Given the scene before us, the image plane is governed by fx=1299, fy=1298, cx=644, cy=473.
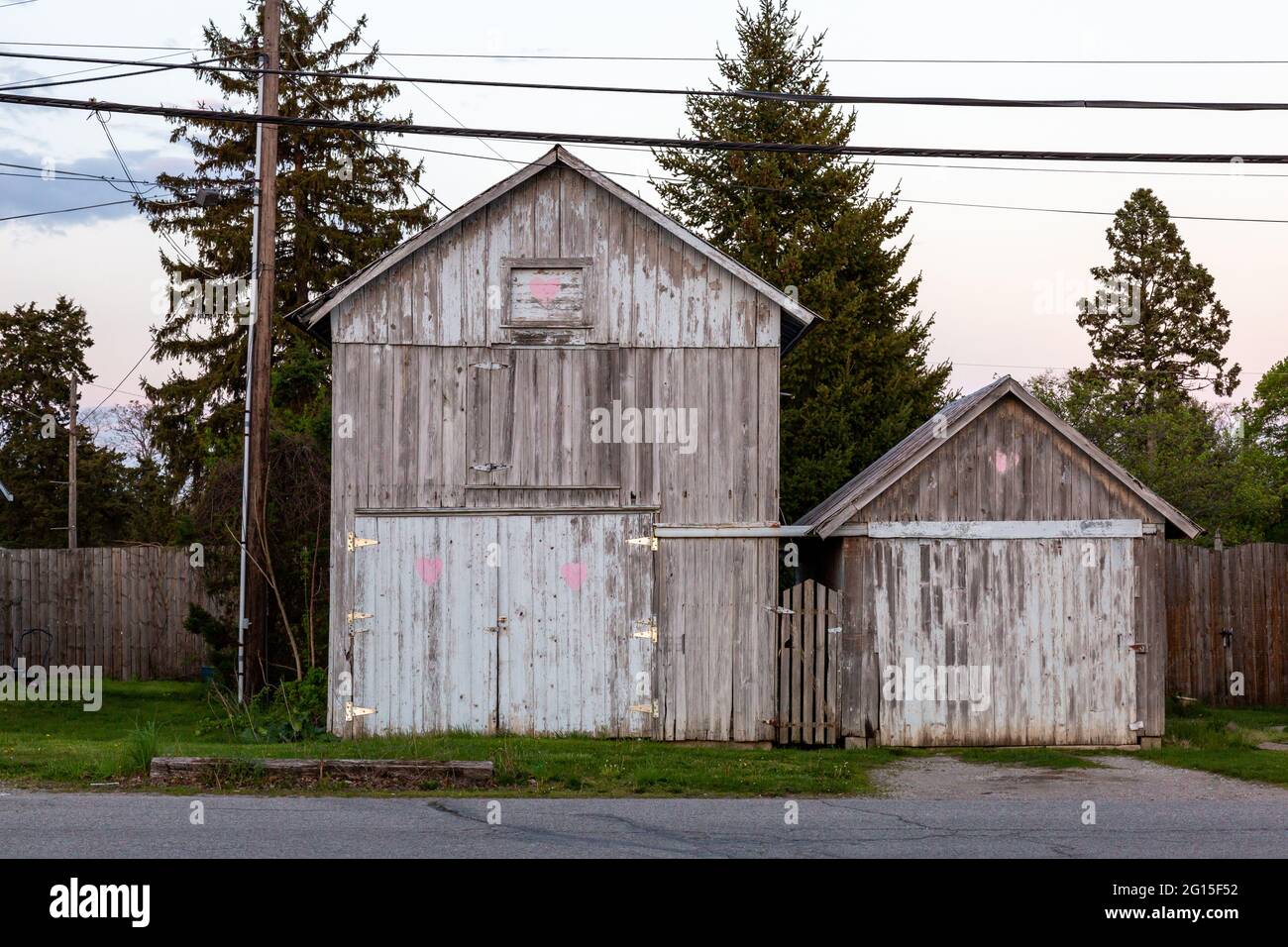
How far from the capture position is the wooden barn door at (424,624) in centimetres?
1606

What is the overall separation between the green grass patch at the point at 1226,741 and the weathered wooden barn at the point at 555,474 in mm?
4941

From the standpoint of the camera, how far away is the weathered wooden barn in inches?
634

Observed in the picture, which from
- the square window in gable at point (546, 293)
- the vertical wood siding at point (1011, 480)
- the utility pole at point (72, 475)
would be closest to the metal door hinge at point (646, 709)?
the vertical wood siding at point (1011, 480)

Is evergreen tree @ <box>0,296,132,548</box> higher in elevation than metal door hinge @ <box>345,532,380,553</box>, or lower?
higher

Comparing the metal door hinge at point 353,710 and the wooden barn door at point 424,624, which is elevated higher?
the wooden barn door at point 424,624

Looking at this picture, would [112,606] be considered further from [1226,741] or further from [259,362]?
[1226,741]

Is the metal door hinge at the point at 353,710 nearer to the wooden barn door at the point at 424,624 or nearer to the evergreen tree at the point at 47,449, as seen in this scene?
the wooden barn door at the point at 424,624

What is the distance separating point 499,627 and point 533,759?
319 cm

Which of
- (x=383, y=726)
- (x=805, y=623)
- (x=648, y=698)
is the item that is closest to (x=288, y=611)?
(x=383, y=726)

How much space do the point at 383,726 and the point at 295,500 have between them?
18.0ft

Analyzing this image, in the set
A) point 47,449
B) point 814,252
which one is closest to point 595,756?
point 814,252

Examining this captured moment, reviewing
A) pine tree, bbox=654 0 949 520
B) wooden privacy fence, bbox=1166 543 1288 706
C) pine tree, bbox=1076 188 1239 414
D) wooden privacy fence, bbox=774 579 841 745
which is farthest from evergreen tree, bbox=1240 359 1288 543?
wooden privacy fence, bbox=774 579 841 745

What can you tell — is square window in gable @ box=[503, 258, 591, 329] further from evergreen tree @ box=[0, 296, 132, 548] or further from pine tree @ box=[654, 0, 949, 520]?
evergreen tree @ box=[0, 296, 132, 548]

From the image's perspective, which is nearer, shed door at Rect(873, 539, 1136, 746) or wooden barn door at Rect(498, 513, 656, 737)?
shed door at Rect(873, 539, 1136, 746)
